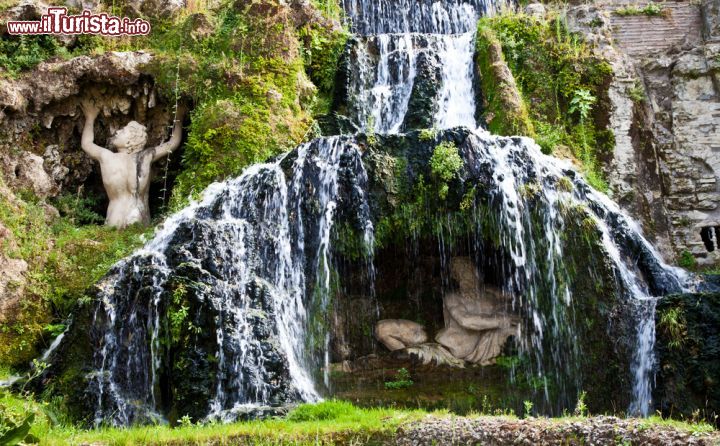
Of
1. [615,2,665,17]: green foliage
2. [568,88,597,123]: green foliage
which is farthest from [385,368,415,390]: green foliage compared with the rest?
[615,2,665,17]: green foliage

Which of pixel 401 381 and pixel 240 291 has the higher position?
pixel 240 291

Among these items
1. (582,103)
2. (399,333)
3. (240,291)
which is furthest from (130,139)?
(582,103)

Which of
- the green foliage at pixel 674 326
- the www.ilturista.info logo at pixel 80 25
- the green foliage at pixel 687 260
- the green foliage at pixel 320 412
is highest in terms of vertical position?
the www.ilturista.info logo at pixel 80 25

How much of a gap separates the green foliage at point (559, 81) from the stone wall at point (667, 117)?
35cm

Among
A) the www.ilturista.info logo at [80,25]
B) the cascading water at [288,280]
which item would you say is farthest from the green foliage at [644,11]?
the www.ilturista.info logo at [80,25]

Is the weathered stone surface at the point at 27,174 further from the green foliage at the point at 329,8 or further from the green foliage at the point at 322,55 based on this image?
the green foliage at the point at 329,8

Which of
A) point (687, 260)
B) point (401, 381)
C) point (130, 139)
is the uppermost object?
point (130, 139)

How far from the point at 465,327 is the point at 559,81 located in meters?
6.84

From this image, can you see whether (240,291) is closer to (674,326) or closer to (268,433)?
(268,433)

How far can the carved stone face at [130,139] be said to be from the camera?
13859 millimetres

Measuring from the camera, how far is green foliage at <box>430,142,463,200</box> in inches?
449

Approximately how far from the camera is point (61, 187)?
1416cm

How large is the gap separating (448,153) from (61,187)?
8.14 m

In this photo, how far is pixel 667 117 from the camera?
15.6 metres
